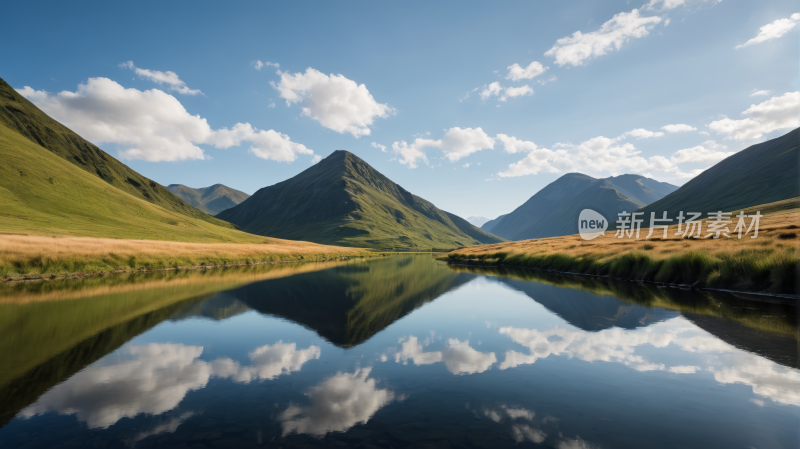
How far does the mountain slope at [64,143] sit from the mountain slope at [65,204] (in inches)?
1478

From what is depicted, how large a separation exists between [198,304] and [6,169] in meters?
127

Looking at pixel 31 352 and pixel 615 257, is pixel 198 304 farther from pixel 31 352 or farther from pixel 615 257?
pixel 615 257

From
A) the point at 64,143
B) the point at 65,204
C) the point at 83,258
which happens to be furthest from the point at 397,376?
the point at 64,143

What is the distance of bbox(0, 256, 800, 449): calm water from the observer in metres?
8.08

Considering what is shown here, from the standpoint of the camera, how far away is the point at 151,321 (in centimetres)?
2005

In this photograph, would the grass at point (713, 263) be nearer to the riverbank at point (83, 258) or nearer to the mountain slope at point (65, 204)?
the riverbank at point (83, 258)

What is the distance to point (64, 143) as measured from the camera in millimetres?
167500

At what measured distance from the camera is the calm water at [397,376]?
8.08 meters

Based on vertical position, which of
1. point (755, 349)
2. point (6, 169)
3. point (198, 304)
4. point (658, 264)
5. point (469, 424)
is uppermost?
point (6, 169)

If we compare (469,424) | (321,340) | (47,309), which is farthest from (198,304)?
(469,424)

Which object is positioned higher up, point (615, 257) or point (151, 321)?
point (615, 257)

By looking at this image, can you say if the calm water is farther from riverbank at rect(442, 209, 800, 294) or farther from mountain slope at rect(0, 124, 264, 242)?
mountain slope at rect(0, 124, 264, 242)

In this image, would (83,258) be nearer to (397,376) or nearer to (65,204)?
(397,376)

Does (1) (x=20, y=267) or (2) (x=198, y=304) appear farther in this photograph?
(1) (x=20, y=267)
